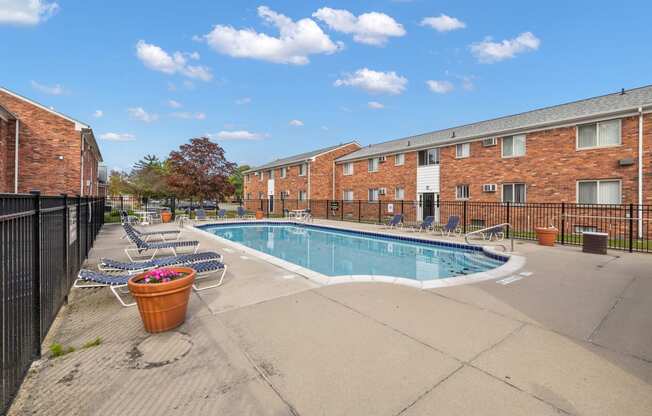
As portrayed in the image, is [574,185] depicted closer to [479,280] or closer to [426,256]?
[426,256]

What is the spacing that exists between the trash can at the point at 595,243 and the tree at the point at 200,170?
22.6m

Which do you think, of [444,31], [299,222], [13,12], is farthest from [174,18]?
[444,31]

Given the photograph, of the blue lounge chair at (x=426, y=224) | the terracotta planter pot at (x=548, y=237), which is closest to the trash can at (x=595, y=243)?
the terracotta planter pot at (x=548, y=237)

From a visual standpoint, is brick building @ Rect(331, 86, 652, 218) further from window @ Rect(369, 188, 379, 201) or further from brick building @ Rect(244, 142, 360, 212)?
brick building @ Rect(244, 142, 360, 212)

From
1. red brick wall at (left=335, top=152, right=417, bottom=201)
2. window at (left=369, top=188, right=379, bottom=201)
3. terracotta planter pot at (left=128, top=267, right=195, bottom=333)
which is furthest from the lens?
window at (left=369, top=188, right=379, bottom=201)

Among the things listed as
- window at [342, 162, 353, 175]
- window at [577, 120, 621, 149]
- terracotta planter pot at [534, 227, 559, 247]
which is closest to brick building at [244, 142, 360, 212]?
window at [342, 162, 353, 175]

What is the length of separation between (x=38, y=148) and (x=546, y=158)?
26025 millimetres

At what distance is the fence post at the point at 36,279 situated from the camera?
298cm

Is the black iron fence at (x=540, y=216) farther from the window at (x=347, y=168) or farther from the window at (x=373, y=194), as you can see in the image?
the window at (x=347, y=168)

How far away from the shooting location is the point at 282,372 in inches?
107

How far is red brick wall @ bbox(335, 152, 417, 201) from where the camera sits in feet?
70.2

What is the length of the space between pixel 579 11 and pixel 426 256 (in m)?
12.7

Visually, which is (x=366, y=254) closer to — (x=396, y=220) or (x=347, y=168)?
(x=396, y=220)

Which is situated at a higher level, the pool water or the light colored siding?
the light colored siding
